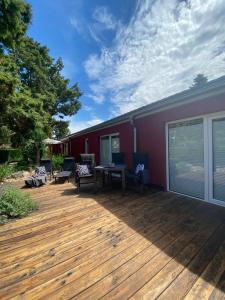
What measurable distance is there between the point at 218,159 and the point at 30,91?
33.6 ft

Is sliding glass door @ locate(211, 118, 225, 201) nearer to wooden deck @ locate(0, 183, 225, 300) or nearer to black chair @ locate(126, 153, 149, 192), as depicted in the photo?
wooden deck @ locate(0, 183, 225, 300)

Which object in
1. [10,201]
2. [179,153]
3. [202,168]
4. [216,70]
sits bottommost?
[10,201]

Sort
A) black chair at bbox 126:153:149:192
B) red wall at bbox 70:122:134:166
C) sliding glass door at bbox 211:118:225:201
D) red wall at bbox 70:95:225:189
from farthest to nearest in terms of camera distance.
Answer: red wall at bbox 70:122:134:166 < black chair at bbox 126:153:149:192 < red wall at bbox 70:95:225:189 < sliding glass door at bbox 211:118:225:201

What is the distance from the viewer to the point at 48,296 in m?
1.55

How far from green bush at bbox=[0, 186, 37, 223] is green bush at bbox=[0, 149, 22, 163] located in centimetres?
915

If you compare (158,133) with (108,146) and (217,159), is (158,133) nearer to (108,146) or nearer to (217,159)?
(217,159)

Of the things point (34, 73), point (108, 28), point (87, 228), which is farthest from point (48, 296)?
point (34, 73)

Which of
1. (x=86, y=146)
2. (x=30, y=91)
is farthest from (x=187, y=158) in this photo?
(x=30, y=91)

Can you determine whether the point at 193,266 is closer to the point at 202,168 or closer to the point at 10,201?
the point at 202,168

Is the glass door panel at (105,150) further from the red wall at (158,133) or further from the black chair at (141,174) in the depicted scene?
the black chair at (141,174)

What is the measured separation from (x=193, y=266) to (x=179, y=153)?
120 inches

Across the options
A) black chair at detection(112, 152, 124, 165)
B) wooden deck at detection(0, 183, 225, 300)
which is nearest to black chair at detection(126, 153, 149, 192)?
black chair at detection(112, 152, 124, 165)

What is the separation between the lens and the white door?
3.62 metres

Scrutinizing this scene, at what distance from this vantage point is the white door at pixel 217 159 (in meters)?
3.62
